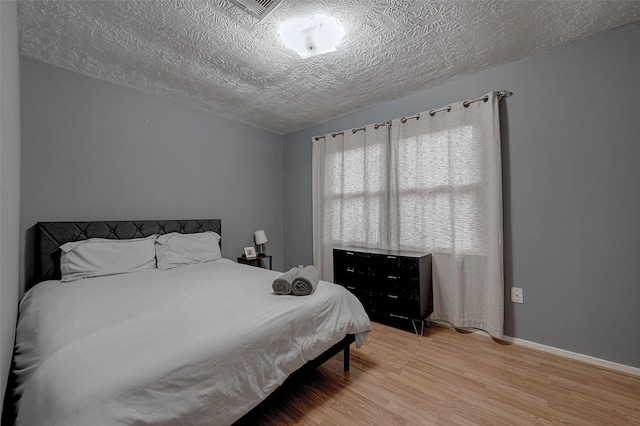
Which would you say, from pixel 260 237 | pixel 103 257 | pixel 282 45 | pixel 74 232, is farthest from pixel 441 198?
pixel 74 232

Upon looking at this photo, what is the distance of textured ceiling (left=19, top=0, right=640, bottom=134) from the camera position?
69.4 inches

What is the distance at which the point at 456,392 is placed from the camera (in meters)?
1.73

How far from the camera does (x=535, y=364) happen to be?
2057mm

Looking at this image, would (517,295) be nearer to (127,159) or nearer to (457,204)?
(457,204)

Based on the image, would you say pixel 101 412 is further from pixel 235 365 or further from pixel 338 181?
pixel 338 181

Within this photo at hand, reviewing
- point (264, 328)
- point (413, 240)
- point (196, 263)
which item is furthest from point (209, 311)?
point (413, 240)

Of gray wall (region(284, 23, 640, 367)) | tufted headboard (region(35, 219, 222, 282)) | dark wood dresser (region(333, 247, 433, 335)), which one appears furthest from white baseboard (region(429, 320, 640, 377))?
tufted headboard (region(35, 219, 222, 282))

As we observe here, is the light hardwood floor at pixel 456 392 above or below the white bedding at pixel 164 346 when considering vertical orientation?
below

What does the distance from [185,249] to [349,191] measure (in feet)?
6.82

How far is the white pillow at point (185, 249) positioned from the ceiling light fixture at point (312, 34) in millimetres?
2196

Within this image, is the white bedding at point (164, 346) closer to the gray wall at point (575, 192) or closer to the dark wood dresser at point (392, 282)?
the dark wood dresser at point (392, 282)

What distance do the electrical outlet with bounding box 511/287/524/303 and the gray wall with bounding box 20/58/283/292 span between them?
10.6 ft

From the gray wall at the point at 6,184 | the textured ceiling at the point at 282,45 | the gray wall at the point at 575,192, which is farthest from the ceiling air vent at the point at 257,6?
the gray wall at the point at 575,192

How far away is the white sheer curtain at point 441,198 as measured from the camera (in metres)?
2.45
